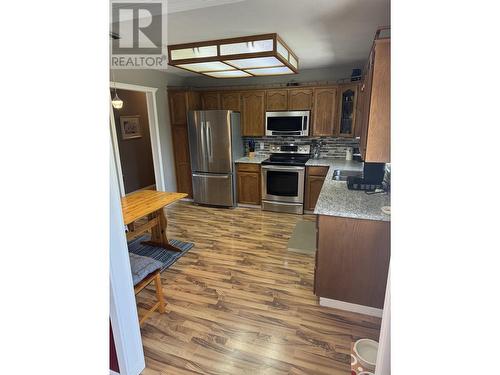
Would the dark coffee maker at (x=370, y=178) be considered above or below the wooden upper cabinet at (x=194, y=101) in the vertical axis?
below

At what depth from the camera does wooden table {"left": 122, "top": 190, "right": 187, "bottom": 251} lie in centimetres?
242

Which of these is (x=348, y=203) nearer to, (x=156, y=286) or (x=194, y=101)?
(x=156, y=286)

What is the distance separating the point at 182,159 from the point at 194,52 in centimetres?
244

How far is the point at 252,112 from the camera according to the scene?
4559 mm

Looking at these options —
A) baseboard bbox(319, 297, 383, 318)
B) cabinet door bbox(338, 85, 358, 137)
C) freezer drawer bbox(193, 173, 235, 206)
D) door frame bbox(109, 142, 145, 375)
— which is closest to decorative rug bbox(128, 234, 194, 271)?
door frame bbox(109, 142, 145, 375)

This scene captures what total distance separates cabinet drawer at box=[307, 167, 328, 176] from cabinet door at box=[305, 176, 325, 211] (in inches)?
2.0

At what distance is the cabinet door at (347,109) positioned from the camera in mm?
3906

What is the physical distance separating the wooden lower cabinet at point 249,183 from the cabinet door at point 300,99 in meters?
1.20

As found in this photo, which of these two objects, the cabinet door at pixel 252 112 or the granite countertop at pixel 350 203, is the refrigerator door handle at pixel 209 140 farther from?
the granite countertop at pixel 350 203

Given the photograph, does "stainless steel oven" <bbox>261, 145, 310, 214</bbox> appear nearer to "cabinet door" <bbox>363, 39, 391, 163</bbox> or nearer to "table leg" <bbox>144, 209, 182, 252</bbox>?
"table leg" <bbox>144, 209, 182, 252</bbox>

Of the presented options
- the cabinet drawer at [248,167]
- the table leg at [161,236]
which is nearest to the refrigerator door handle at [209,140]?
the cabinet drawer at [248,167]
